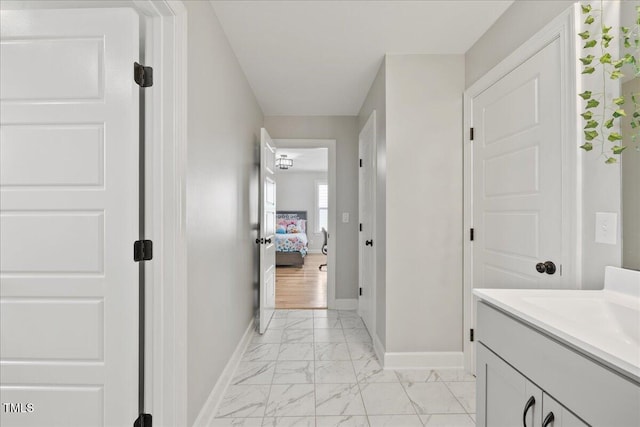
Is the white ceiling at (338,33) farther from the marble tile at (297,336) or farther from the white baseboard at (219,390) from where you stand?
the marble tile at (297,336)

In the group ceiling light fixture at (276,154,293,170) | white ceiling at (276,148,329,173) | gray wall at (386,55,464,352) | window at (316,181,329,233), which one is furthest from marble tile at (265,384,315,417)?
window at (316,181,329,233)

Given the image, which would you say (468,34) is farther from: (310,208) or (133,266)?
(310,208)

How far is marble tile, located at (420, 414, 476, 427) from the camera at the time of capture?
1.85m

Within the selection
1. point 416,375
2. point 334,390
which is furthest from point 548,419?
point 416,375

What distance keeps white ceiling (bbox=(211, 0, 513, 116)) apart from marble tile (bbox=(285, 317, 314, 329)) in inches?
99.5

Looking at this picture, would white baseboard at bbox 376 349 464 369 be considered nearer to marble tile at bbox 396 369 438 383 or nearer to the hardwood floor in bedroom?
marble tile at bbox 396 369 438 383

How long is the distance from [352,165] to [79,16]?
3218 millimetres

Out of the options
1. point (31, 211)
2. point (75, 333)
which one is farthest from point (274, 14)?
point (75, 333)

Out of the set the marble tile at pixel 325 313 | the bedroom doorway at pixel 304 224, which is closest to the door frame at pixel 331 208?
the bedroom doorway at pixel 304 224

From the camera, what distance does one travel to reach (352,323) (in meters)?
3.65

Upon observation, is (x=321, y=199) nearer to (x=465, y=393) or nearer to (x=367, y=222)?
(x=367, y=222)

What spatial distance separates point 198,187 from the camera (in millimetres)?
1745

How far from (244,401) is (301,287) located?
324cm

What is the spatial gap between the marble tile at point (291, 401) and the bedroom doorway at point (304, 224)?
194 centimetres
